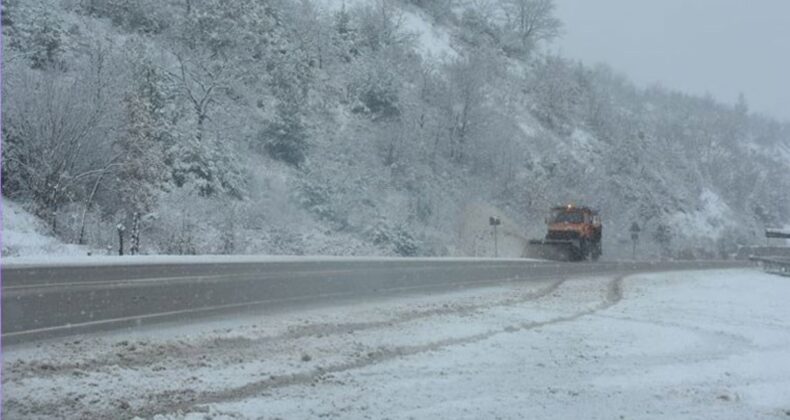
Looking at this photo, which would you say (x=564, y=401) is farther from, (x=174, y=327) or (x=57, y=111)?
(x=57, y=111)

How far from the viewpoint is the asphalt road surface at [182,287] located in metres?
12.1

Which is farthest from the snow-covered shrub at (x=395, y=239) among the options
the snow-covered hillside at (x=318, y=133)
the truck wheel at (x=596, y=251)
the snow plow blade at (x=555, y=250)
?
the truck wheel at (x=596, y=251)

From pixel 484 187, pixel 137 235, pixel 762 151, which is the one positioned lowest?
pixel 137 235

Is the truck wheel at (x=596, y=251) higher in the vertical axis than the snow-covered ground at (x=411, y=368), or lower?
higher

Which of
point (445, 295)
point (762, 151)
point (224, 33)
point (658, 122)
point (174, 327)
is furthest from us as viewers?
point (762, 151)

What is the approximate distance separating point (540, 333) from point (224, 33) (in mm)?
34393

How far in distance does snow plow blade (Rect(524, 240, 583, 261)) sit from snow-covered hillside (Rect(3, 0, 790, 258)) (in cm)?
473

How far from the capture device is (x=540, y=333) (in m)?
13.4

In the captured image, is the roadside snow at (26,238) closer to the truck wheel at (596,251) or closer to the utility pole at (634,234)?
the truck wheel at (596,251)

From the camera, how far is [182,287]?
16812 millimetres

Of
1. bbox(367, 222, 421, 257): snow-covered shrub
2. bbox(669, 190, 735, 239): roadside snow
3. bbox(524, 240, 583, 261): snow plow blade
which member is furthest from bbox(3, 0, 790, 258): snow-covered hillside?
bbox(524, 240, 583, 261): snow plow blade

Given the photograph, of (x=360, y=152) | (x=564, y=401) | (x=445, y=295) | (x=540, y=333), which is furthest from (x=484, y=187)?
(x=564, y=401)

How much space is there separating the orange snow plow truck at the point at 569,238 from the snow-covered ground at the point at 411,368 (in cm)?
2416

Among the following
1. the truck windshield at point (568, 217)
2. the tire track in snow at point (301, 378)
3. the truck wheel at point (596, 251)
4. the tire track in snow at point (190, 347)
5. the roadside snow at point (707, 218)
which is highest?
the roadside snow at point (707, 218)
